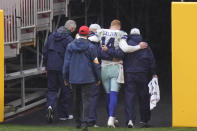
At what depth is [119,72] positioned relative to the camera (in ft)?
37.9

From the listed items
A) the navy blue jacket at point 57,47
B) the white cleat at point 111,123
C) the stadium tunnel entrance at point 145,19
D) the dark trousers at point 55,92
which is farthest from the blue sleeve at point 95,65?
the stadium tunnel entrance at point 145,19

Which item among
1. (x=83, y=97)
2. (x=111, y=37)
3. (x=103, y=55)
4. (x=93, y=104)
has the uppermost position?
(x=111, y=37)

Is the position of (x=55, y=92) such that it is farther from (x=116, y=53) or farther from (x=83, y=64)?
(x=83, y=64)

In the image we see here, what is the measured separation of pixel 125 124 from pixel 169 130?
4.06ft

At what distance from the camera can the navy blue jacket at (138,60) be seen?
38.0 ft

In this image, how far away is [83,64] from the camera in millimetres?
10797

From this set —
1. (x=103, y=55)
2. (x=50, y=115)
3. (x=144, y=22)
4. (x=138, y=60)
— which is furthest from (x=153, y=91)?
(x=144, y=22)

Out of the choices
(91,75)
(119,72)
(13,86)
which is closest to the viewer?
(91,75)

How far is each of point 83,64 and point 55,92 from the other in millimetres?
1957

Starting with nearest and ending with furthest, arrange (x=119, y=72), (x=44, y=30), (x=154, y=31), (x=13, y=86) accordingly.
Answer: (x=119, y=72) → (x=44, y=30) → (x=13, y=86) → (x=154, y=31)
